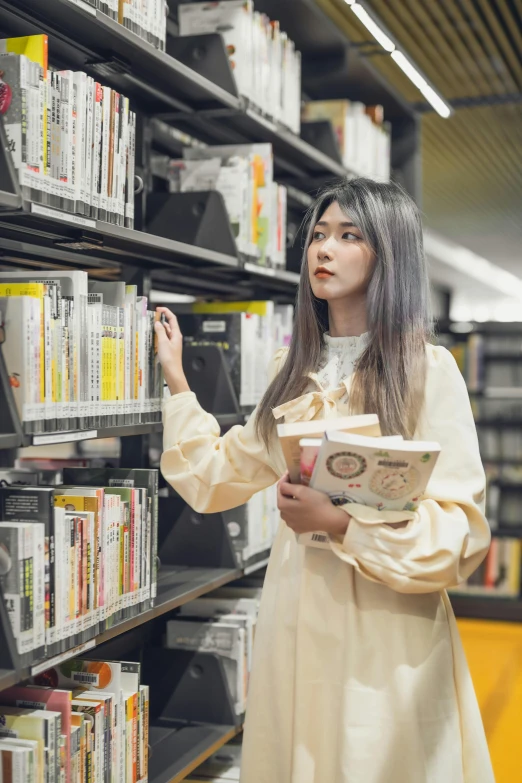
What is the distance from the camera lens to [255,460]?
7.10 feet

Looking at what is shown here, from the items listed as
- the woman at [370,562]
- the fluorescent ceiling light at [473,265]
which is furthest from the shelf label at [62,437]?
the fluorescent ceiling light at [473,265]

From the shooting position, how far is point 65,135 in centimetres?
201

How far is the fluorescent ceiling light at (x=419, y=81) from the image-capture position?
3738 millimetres

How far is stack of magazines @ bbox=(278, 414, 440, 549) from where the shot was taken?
1597 millimetres

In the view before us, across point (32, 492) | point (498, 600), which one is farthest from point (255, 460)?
point (498, 600)

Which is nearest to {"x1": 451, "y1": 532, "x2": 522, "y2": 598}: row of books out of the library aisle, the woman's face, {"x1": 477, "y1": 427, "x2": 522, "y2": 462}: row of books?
{"x1": 477, "y1": 427, "x2": 522, "y2": 462}: row of books

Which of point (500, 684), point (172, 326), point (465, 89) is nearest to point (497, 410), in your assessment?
point (465, 89)

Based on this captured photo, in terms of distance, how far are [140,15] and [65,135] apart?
611 millimetres

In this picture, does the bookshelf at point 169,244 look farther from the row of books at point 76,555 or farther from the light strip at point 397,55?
the light strip at point 397,55

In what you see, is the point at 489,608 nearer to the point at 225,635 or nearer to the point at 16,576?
the point at 225,635

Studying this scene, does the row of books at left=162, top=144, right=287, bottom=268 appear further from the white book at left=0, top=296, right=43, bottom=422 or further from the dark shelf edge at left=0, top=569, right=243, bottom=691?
the white book at left=0, top=296, right=43, bottom=422

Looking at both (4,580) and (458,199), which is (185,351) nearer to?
(4,580)

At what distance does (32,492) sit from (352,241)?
2.93 feet

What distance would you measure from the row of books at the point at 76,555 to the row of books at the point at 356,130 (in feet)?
7.38
